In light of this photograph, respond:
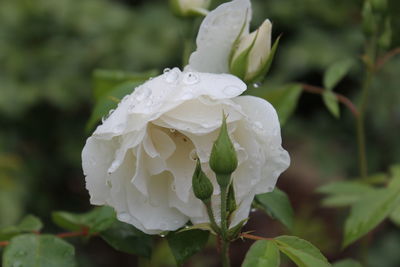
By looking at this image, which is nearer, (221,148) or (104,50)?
(221,148)

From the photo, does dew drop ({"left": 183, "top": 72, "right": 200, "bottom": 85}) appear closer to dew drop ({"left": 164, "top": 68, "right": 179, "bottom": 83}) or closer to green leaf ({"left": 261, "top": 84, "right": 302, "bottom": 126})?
dew drop ({"left": 164, "top": 68, "right": 179, "bottom": 83})

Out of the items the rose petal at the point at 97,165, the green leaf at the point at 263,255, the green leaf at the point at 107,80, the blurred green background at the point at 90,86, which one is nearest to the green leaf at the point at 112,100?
the green leaf at the point at 107,80

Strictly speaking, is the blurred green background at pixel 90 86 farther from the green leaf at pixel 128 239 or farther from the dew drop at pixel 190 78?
the dew drop at pixel 190 78

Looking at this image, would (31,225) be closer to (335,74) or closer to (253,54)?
(253,54)

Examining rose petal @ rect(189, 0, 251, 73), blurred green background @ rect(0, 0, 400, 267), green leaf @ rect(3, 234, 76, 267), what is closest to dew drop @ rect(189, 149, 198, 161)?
rose petal @ rect(189, 0, 251, 73)

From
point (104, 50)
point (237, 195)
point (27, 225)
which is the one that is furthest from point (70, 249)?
point (104, 50)

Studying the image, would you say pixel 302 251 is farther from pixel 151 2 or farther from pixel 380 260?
pixel 151 2
